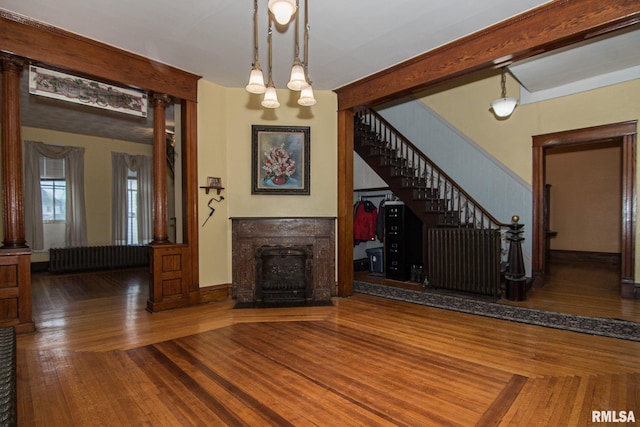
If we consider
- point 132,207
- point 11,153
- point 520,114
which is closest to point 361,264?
point 520,114

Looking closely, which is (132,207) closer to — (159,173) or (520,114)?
(159,173)

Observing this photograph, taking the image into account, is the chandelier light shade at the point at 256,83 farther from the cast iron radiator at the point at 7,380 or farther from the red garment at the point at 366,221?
the red garment at the point at 366,221

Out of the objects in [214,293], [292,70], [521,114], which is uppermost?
[521,114]

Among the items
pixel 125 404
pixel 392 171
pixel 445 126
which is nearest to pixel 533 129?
pixel 445 126

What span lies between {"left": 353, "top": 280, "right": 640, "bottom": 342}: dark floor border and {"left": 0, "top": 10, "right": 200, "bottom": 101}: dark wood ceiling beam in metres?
4.32

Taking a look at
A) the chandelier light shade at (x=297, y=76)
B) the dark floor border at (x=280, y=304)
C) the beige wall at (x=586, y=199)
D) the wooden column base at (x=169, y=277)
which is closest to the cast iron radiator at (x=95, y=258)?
the wooden column base at (x=169, y=277)

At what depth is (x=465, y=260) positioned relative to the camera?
16.3 ft

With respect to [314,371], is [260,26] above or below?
above

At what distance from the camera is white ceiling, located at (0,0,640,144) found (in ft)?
9.78

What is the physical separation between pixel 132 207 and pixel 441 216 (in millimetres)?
7557

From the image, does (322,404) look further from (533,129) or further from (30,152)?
(30,152)

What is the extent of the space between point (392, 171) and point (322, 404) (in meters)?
4.88

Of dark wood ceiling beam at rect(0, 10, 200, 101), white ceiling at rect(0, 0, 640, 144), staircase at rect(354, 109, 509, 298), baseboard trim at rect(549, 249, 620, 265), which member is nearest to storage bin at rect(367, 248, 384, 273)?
staircase at rect(354, 109, 509, 298)

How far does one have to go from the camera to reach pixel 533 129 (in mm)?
5785
